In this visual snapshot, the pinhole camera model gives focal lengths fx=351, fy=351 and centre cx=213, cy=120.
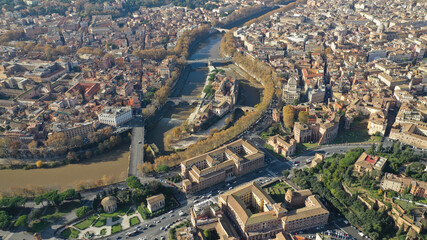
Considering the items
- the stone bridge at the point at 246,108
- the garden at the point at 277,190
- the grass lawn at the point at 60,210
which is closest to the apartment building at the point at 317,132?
the garden at the point at 277,190

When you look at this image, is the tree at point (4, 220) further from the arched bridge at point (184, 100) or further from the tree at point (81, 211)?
the arched bridge at point (184, 100)

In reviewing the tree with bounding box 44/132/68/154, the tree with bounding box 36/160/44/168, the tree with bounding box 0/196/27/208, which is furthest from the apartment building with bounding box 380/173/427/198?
the tree with bounding box 36/160/44/168

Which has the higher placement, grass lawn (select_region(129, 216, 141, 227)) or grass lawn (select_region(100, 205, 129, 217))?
grass lawn (select_region(129, 216, 141, 227))

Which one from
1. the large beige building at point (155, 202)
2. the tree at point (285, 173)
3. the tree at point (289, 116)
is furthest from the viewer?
the tree at point (289, 116)

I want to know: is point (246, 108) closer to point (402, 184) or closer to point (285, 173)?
point (285, 173)

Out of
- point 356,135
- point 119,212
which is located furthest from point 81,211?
point 356,135

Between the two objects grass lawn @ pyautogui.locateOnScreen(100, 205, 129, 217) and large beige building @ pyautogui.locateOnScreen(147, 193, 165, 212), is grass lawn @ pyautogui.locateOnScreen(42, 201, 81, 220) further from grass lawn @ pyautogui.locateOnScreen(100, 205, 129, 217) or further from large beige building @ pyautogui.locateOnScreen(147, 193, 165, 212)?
large beige building @ pyautogui.locateOnScreen(147, 193, 165, 212)

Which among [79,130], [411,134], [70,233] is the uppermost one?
[411,134]
